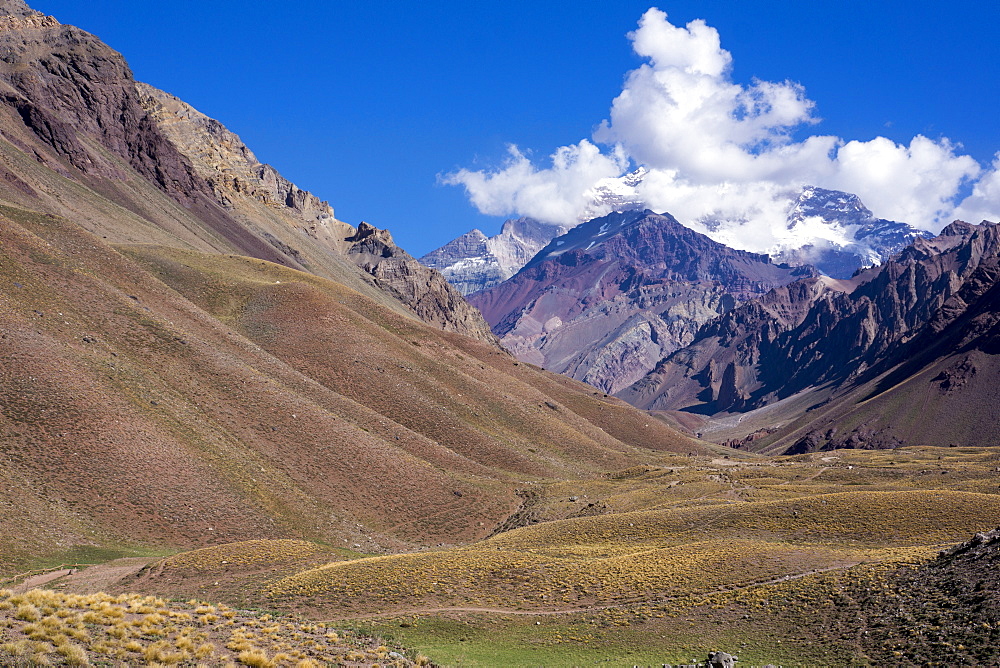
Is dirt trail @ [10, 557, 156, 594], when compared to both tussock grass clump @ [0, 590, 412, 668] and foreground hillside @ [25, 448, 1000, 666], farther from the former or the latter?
tussock grass clump @ [0, 590, 412, 668]

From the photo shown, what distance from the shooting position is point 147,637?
949 inches

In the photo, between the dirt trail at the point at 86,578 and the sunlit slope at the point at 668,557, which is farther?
the dirt trail at the point at 86,578

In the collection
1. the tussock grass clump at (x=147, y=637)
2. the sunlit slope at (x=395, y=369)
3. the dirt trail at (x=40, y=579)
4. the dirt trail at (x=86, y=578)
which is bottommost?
the dirt trail at (x=40, y=579)

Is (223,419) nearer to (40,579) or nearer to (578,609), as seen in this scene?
(40,579)

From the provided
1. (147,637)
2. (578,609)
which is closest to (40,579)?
(147,637)

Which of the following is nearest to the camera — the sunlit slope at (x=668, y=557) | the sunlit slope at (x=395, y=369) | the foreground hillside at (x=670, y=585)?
the foreground hillside at (x=670, y=585)

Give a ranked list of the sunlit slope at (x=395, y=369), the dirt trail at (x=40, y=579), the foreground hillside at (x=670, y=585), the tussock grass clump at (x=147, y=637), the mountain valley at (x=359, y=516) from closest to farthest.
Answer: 1. the tussock grass clump at (x=147, y=637)
2. the mountain valley at (x=359, y=516)
3. the foreground hillside at (x=670, y=585)
4. the dirt trail at (x=40, y=579)
5. the sunlit slope at (x=395, y=369)

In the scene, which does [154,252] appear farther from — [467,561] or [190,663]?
[190,663]

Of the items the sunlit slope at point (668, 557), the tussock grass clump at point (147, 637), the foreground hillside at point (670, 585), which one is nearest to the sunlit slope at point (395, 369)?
the foreground hillside at point (670, 585)

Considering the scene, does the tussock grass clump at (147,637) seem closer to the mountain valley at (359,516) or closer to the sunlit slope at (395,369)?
the mountain valley at (359,516)

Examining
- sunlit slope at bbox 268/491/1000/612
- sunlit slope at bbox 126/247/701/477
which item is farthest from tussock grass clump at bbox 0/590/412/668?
sunlit slope at bbox 126/247/701/477

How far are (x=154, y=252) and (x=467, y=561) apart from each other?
97.8 meters

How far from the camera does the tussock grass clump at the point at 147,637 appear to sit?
20.8 meters

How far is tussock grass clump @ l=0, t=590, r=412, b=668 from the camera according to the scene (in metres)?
20.8
